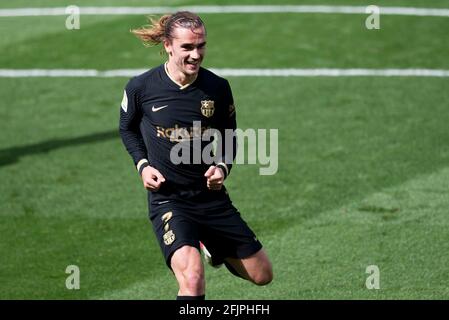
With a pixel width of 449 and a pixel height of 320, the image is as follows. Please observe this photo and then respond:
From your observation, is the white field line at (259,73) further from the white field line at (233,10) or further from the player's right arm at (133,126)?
the player's right arm at (133,126)

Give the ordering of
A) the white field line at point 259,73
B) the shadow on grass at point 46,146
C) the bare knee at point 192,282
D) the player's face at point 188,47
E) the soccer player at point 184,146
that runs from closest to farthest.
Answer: the bare knee at point 192,282 < the player's face at point 188,47 < the soccer player at point 184,146 < the shadow on grass at point 46,146 < the white field line at point 259,73

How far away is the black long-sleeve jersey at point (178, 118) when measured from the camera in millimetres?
8242

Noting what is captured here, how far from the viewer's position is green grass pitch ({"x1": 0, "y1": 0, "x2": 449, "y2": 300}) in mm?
10383

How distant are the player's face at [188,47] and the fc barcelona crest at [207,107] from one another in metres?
0.30

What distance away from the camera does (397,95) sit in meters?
16.2

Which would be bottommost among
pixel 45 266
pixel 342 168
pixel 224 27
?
pixel 45 266

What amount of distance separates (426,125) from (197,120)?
721 centimetres

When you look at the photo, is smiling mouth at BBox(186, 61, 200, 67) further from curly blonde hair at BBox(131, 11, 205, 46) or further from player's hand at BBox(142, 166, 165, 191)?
player's hand at BBox(142, 166, 165, 191)

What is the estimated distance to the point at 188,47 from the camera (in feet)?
26.1

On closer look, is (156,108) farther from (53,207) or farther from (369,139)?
(369,139)

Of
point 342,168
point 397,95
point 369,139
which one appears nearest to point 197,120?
point 342,168

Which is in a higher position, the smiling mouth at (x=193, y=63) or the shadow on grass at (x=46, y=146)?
the shadow on grass at (x=46, y=146)

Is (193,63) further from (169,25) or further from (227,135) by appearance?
(227,135)

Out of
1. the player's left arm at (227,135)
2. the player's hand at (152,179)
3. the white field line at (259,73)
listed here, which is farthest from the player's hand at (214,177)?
the white field line at (259,73)
